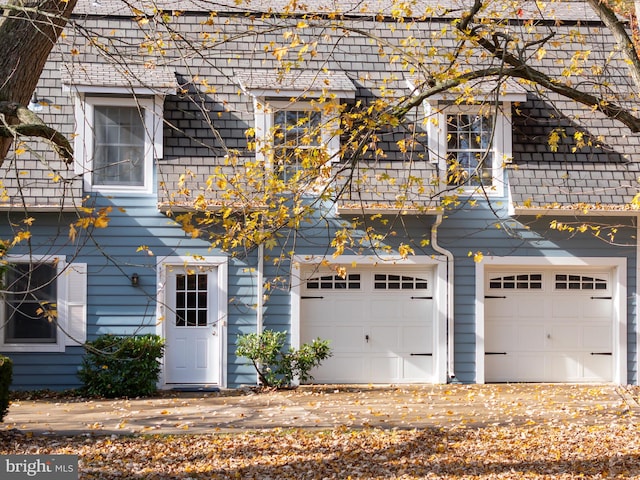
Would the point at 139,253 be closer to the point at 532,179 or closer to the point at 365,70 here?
the point at 365,70

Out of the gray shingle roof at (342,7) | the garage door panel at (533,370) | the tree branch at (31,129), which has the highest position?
the gray shingle roof at (342,7)

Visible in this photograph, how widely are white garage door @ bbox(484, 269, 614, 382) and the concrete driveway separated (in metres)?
0.57

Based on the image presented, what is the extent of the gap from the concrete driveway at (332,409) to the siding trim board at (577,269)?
535 millimetres

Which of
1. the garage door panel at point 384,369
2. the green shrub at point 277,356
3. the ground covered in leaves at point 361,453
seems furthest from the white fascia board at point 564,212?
the ground covered in leaves at point 361,453

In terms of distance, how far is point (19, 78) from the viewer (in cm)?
678

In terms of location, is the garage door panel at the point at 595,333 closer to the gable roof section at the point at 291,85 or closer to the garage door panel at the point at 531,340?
the garage door panel at the point at 531,340

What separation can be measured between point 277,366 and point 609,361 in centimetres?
579

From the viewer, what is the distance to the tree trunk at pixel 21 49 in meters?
6.64

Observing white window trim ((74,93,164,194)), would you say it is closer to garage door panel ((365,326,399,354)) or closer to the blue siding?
the blue siding

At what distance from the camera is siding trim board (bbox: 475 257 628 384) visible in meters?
15.7

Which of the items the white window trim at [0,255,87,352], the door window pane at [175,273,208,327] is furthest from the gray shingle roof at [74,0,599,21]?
the door window pane at [175,273,208,327]

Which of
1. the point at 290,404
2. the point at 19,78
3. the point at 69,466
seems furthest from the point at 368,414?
the point at 19,78

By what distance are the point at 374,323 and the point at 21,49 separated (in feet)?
32.9

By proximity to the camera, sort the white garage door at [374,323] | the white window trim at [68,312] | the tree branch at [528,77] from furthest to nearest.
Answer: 1. the white garage door at [374,323]
2. the white window trim at [68,312]
3. the tree branch at [528,77]
